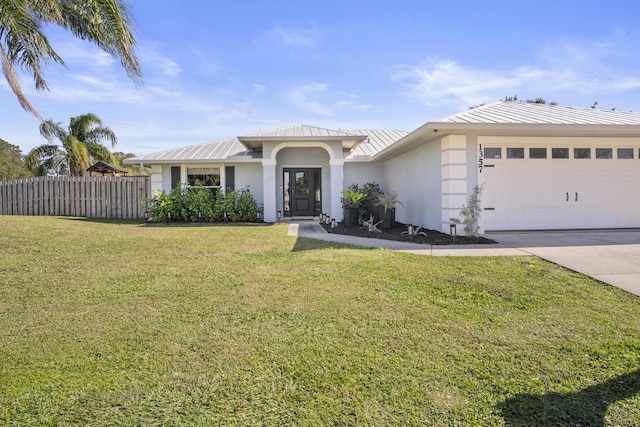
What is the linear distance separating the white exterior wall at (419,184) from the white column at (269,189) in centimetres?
451

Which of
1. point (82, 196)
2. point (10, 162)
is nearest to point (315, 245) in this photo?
point (82, 196)

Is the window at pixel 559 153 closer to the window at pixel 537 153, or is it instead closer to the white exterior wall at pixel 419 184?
the window at pixel 537 153

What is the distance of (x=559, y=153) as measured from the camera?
9.04 meters

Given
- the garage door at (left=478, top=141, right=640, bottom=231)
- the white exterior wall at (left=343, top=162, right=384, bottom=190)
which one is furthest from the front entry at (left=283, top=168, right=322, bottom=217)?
the garage door at (left=478, top=141, right=640, bottom=231)

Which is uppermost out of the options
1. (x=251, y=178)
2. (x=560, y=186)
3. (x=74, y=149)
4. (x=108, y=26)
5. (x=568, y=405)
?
(x=108, y=26)

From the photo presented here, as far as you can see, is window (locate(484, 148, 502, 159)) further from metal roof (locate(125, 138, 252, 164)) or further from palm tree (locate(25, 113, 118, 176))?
palm tree (locate(25, 113, 118, 176))

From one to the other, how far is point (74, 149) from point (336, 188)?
19.9m

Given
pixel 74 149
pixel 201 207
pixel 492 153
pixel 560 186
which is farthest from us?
pixel 74 149

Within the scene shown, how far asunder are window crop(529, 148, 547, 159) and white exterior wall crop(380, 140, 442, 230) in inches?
95.2

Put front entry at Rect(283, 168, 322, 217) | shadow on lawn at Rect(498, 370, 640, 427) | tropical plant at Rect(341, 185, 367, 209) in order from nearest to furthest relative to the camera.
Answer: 1. shadow on lawn at Rect(498, 370, 640, 427)
2. tropical plant at Rect(341, 185, 367, 209)
3. front entry at Rect(283, 168, 322, 217)

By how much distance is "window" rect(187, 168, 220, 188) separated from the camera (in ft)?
47.3

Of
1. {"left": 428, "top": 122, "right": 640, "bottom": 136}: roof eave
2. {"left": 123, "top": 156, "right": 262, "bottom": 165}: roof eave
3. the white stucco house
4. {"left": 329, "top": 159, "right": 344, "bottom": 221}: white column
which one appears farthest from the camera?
{"left": 123, "top": 156, "right": 262, "bottom": 165}: roof eave

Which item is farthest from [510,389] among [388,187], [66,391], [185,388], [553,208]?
[388,187]

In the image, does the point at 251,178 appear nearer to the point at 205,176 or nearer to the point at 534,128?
the point at 205,176
